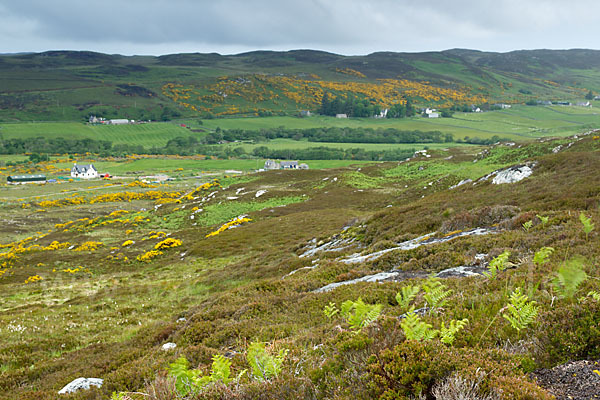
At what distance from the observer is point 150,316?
18172 mm

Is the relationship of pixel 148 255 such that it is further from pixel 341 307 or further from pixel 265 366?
pixel 265 366

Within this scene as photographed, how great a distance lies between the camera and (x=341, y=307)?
27.5 ft

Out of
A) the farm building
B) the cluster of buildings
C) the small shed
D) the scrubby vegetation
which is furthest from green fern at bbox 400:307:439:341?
the farm building

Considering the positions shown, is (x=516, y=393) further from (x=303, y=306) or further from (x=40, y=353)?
(x=40, y=353)

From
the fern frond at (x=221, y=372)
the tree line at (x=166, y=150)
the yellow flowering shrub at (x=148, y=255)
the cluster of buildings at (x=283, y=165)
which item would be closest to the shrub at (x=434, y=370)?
the fern frond at (x=221, y=372)

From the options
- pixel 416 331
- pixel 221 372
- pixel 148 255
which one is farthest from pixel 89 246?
pixel 416 331

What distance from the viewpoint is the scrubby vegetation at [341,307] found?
4.94 meters

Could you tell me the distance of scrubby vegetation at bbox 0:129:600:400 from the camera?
4.94m

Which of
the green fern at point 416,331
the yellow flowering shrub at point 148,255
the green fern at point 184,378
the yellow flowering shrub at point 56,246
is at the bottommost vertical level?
the yellow flowering shrub at point 56,246

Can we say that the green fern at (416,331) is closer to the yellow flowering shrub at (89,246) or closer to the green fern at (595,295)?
the green fern at (595,295)

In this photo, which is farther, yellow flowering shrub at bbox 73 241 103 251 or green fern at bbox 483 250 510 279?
yellow flowering shrub at bbox 73 241 103 251

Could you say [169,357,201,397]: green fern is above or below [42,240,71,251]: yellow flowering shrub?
above

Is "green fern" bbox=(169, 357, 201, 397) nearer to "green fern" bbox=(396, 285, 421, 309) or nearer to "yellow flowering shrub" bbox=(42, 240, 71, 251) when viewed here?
"green fern" bbox=(396, 285, 421, 309)

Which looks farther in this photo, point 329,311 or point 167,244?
point 167,244
